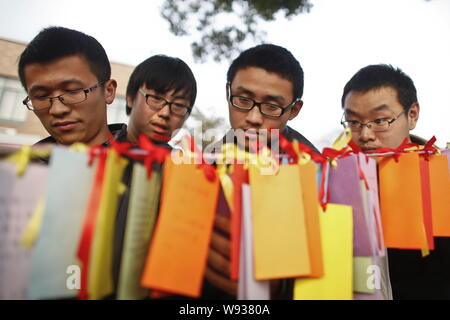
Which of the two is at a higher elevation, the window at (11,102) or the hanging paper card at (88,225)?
the window at (11,102)

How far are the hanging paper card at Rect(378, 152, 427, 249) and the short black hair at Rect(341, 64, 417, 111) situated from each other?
490 mm

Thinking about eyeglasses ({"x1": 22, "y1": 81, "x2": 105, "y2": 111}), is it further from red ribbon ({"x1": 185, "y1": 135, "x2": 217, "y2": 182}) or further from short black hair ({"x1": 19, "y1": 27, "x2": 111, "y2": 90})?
red ribbon ({"x1": 185, "y1": 135, "x2": 217, "y2": 182})

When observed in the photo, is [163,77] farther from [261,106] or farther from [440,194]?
[440,194]

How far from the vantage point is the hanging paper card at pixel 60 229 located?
0.37m

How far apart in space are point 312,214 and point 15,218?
1.49 ft

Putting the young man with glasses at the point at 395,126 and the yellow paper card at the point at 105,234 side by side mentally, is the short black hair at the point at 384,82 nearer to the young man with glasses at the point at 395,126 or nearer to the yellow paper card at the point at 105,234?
the young man with glasses at the point at 395,126

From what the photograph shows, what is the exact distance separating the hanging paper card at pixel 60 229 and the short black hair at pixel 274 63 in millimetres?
834

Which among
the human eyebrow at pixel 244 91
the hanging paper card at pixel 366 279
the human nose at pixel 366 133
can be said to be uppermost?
the human eyebrow at pixel 244 91

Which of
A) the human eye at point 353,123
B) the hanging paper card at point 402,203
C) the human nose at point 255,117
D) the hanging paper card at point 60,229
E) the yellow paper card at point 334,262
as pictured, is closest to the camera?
the hanging paper card at point 60,229

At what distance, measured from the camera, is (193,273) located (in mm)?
422

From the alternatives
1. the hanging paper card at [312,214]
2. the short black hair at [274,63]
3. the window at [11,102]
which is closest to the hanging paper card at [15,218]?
the hanging paper card at [312,214]

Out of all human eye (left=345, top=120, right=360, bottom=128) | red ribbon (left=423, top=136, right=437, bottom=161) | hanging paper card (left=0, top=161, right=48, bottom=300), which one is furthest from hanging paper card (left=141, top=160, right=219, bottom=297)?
human eye (left=345, top=120, right=360, bottom=128)
